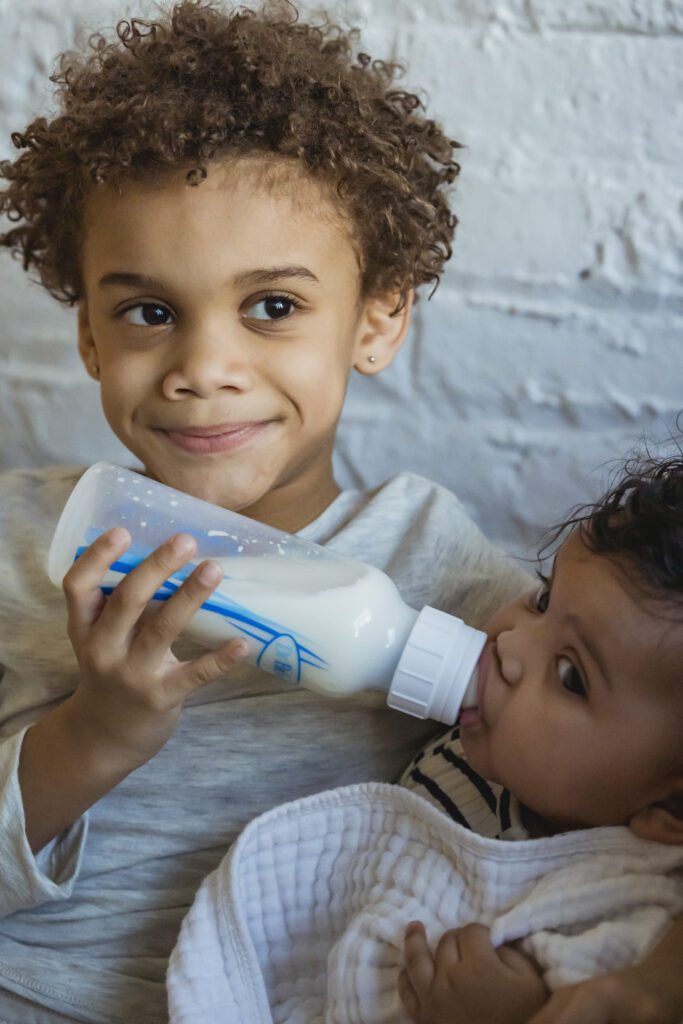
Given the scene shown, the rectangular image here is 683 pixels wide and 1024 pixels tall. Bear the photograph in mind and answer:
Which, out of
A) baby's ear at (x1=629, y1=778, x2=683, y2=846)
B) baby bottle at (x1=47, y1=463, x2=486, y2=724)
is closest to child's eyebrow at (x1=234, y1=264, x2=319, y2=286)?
baby bottle at (x1=47, y1=463, x2=486, y2=724)

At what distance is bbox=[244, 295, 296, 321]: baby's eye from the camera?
0.93 meters

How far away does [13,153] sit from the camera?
1260mm

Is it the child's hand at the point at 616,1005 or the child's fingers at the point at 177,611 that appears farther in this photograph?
the child's fingers at the point at 177,611

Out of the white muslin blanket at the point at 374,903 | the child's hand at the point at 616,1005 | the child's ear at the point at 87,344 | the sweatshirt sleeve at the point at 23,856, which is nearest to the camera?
the child's hand at the point at 616,1005

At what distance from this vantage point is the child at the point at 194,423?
0.89 metres

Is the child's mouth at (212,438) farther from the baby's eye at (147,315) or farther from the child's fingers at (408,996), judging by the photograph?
the child's fingers at (408,996)

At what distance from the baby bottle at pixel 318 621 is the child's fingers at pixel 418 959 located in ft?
0.44

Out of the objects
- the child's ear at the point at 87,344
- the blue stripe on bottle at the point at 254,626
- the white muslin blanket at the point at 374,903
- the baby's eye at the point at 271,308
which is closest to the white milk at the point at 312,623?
the blue stripe on bottle at the point at 254,626

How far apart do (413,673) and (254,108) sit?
482 mm

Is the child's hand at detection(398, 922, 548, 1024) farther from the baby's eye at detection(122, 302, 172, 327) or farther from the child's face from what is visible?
the baby's eye at detection(122, 302, 172, 327)

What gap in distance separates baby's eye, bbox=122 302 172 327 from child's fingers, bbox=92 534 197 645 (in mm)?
250

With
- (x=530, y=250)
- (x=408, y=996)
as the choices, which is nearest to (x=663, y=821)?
(x=408, y=996)

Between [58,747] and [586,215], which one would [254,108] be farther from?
[58,747]

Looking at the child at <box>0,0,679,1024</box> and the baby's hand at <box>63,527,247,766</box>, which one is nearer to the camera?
the baby's hand at <box>63,527,247,766</box>
